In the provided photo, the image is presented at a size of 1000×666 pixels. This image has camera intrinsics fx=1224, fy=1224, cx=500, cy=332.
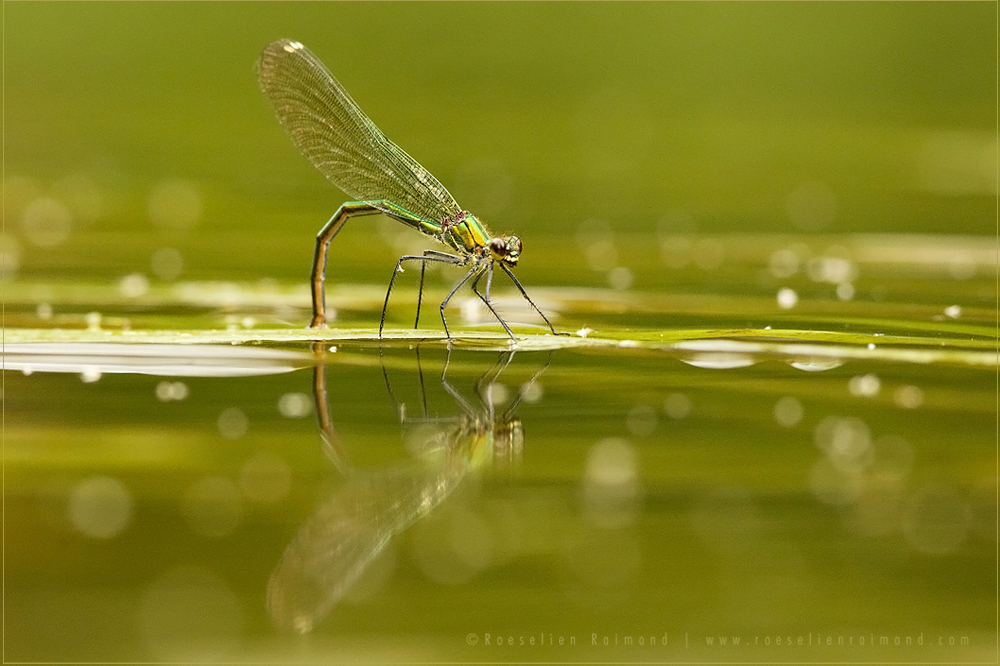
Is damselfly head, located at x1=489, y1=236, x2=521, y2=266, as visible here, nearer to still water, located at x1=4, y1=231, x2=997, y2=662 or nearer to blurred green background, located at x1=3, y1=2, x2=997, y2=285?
still water, located at x1=4, y1=231, x2=997, y2=662

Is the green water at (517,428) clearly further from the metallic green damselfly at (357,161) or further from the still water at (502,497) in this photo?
the metallic green damselfly at (357,161)

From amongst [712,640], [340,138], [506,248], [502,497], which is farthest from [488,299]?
[712,640]

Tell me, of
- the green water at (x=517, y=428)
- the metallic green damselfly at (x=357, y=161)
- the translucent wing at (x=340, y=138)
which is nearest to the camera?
the green water at (x=517, y=428)

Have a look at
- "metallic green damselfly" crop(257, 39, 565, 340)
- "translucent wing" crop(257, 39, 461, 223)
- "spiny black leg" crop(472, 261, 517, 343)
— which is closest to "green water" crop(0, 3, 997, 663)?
"spiny black leg" crop(472, 261, 517, 343)

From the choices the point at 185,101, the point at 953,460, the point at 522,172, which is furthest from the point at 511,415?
the point at 185,101

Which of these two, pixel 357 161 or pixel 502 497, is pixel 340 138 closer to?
pixel 357 161

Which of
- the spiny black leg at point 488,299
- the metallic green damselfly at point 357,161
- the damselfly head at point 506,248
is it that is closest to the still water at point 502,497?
the spiny black leg at point 488,299
